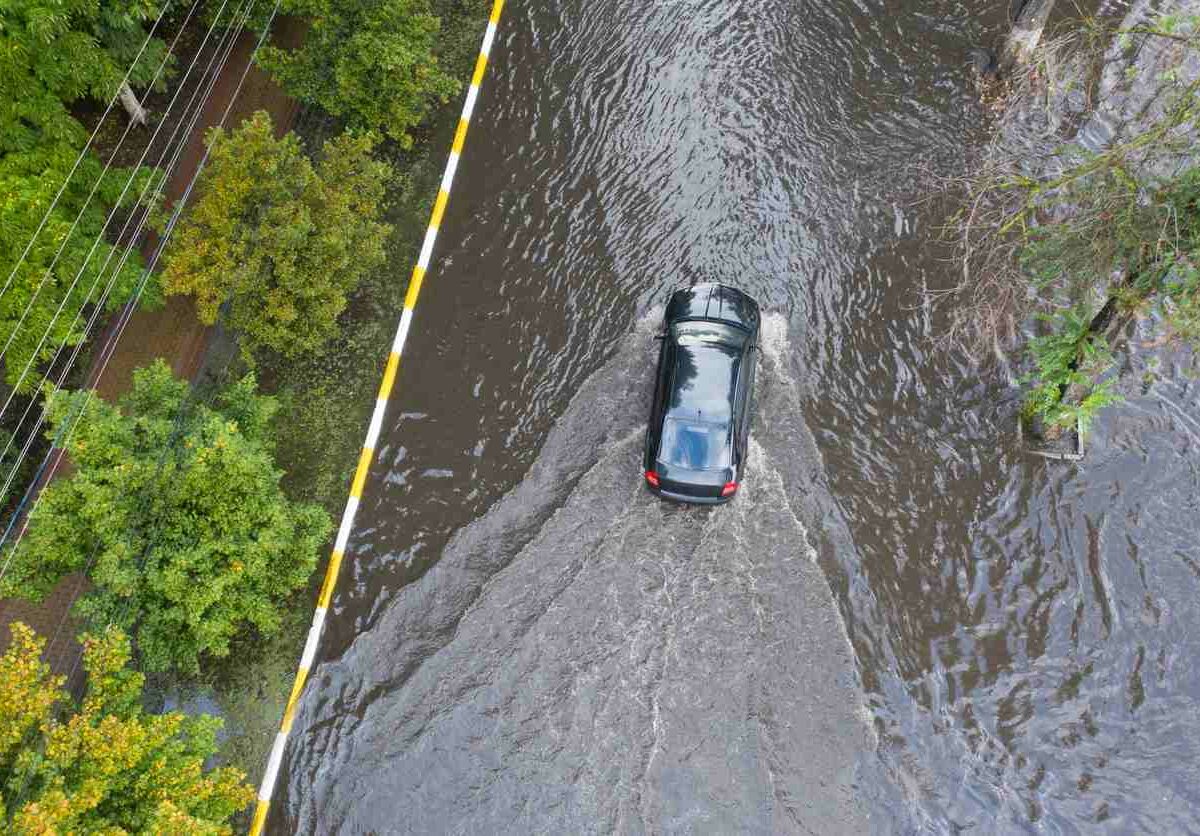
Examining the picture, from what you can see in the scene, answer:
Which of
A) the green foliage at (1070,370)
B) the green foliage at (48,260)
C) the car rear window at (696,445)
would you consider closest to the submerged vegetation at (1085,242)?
the green foliage at (1070,370)

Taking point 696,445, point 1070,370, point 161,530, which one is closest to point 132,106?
point 161,530

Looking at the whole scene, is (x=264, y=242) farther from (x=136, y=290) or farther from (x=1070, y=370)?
(x=1070, y=370)

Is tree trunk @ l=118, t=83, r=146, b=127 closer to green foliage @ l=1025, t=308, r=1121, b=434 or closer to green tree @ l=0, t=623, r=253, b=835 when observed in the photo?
green tree @ l=0, t=623, r=253, b=835

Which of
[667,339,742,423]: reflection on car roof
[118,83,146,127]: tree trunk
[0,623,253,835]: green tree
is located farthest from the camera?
[118,83,146,127]: tree trunk

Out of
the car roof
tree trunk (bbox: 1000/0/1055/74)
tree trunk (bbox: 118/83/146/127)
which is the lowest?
the car roof

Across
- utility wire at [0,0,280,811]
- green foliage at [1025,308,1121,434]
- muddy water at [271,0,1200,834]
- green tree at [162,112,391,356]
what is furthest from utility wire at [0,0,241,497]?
green foliage at [1025,308,1121,434]

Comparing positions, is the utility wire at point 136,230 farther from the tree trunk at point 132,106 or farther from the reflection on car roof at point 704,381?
the reflection on car roof at point 704,381
